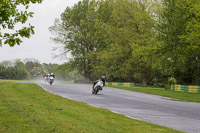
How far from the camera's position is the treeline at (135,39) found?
4094 centimetres

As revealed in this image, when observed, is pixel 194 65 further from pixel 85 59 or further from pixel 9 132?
pixel 9 132

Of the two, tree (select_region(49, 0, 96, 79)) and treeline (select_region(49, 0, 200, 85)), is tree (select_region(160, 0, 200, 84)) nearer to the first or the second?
treeline (select_region(49, 0, 200, 85))

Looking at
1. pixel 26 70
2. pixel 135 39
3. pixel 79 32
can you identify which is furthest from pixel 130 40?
pixel 26 70

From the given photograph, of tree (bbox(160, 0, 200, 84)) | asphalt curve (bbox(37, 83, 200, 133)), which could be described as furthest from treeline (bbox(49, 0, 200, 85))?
asphalt curve (bbox(37, 83, 200, 133))

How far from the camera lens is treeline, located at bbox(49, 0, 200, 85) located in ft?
134

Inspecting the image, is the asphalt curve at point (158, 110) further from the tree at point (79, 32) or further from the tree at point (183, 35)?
the tree at point (79, 32)

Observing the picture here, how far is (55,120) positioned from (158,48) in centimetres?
3548

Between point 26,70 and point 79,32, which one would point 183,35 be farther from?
point 26,70

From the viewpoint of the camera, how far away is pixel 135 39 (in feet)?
188

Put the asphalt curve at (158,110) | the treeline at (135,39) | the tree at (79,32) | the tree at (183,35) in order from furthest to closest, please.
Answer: the tree at (79,32) → the treeline at (135,39) → the tree at (183,35) → the asphalt curve at (158,110)

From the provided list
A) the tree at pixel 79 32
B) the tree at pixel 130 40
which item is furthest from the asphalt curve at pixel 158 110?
the tree at pixel 79 32

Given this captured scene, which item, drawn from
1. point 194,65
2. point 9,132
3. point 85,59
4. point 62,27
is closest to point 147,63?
point 194,65

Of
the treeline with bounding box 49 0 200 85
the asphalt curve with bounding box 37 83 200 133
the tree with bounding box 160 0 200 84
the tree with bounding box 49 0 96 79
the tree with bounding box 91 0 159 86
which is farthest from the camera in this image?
the tree with bounding box 49 0 96 79

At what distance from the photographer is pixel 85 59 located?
70.3 meters
